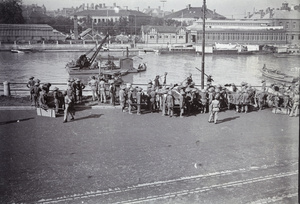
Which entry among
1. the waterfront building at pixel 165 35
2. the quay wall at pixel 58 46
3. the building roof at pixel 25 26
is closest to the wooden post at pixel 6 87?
the building roof at pixel 25 26

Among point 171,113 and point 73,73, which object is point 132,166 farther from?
point 73,73

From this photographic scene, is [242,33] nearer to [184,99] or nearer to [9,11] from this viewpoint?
[9,11]

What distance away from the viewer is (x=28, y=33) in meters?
78.5

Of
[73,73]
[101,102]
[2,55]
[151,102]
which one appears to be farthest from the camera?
[2,55]

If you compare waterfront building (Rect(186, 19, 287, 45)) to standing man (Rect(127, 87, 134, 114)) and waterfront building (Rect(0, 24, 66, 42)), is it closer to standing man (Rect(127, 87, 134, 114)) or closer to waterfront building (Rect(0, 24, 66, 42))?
waterfront building (Rect(0, 24, 66, 42))

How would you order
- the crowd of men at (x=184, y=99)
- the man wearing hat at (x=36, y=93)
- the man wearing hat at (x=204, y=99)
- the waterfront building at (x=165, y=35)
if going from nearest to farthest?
the crowd of men at (x=184, y=99) → the man wearing hat at (x=204, y=99) → the man wearing hat at (x=36, y=93) → the waterfront building at (x=165, y=35)

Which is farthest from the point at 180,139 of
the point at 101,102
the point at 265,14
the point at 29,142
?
the point at 265,14

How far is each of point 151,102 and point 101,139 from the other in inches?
188

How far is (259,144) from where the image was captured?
11.6 metres

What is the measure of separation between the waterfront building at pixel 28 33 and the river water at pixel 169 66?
468 cm

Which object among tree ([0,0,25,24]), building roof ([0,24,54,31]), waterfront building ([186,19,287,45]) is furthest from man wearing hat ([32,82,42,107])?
waterfront building ([186,19,287,45])

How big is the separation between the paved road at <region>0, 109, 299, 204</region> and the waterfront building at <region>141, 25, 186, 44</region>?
73290 millimetres

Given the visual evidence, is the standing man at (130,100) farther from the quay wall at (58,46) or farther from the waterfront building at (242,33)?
the waterfront building at (242,33)

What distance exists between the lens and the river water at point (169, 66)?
147 feet
